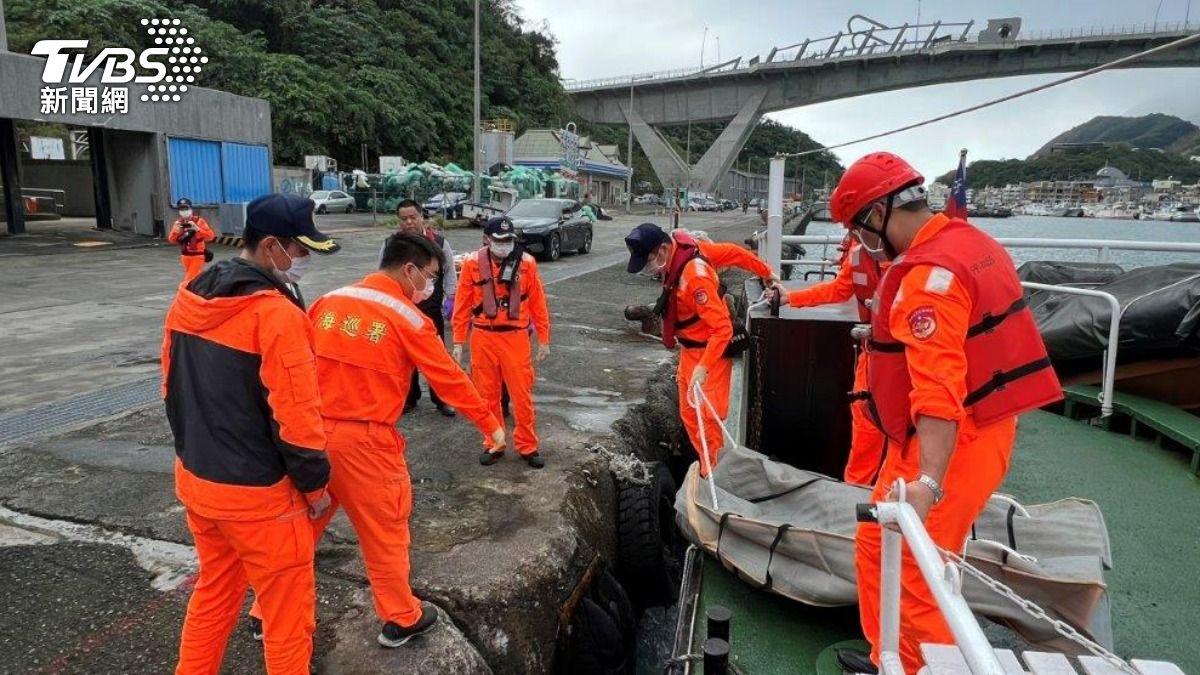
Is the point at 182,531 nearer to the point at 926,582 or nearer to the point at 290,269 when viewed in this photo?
the point at 290,269

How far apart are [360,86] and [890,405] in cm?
4110

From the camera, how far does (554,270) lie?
52.6 feet

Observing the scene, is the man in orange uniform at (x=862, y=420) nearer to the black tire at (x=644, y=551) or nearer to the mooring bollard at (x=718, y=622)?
the black tire at (x=644, y=551)

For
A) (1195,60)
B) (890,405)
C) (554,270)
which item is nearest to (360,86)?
(554,270)

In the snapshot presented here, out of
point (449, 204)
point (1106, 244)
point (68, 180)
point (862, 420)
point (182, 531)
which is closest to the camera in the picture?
point (182, 531)

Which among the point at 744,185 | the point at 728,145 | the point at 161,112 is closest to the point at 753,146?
the point at 744,185

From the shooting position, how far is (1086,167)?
23031mm

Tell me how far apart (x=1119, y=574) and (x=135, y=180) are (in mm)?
21575

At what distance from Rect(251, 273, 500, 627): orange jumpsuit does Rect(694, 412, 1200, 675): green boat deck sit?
144cm

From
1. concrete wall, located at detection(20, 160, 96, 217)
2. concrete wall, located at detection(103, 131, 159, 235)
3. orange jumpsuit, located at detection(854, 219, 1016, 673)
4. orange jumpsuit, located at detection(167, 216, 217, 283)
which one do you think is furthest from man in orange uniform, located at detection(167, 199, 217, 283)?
concrete wall, located at detection(20, 160, 96, 217)

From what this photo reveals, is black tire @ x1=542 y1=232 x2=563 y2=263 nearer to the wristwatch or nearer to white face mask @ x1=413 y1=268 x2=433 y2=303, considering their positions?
white face mask @ x1=413 y1=268 x2=433 y2=303

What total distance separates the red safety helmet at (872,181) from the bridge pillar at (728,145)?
173 feet

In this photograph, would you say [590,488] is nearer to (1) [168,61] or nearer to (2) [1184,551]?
(2) [1184,551]

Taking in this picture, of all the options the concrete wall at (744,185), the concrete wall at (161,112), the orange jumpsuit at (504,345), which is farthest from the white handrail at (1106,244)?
the concrete wall at (744,185)
